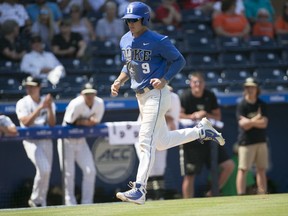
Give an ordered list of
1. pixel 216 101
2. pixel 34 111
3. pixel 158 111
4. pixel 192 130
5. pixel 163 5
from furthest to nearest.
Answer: pixel 163 5 < pixel 216 101 < pixel 34 111 < pixel 192 130 < pixel 158 111

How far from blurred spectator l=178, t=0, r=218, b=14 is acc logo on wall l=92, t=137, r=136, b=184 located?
177 inches

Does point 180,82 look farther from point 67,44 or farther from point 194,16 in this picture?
point 194,16

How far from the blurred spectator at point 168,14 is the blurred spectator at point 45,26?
208cm

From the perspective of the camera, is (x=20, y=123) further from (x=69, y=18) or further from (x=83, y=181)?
(x=69, y=18)

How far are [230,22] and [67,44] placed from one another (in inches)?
126

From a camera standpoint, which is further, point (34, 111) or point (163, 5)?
point (163, 5)

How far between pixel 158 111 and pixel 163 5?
7089mm

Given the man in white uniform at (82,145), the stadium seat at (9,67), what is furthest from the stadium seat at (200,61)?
the man in white uniform at (82,145)

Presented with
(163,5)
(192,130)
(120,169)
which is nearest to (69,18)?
(163,5)

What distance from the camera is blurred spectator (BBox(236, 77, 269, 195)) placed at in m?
11.4

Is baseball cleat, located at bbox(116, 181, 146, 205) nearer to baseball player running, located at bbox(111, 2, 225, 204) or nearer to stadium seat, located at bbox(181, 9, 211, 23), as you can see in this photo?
baseball player running, located at bbox(111, 2, 225, 204)

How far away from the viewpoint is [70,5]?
46.7ft

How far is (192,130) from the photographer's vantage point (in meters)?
8.54


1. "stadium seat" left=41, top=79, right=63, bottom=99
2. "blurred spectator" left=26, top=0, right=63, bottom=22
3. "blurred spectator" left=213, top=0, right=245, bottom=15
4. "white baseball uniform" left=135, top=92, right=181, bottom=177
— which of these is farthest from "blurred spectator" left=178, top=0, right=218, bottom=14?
"white baseball uniform" left=135, top=92, right=181, bottom=177
